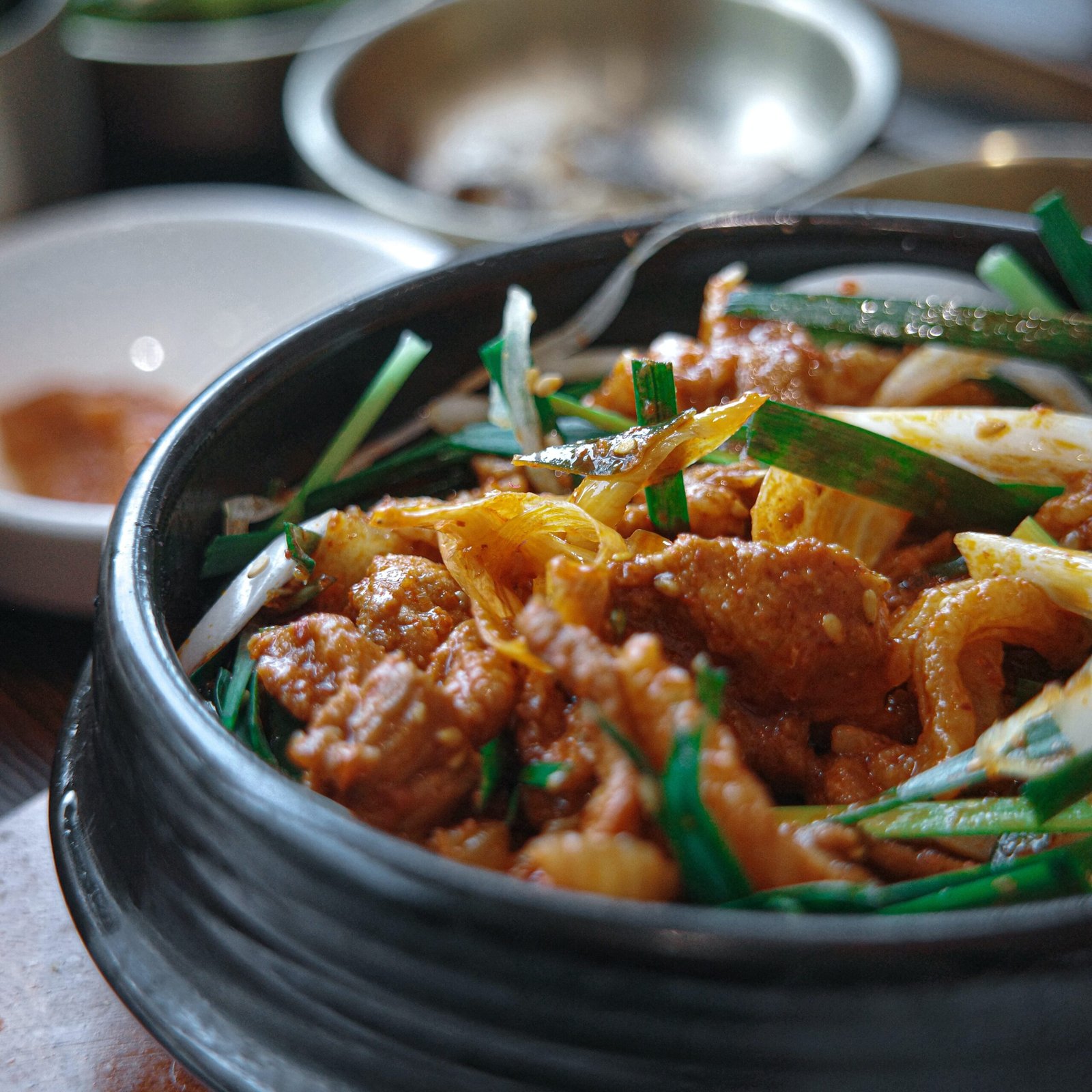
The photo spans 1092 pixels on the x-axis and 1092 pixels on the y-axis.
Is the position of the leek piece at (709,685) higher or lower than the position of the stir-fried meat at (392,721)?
higher

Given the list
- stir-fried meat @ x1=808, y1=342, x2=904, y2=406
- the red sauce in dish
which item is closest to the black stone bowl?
stir-fried meat @ x1=808, y1=342, x2=904, y2=406

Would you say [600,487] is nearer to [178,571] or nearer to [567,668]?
[567,668]

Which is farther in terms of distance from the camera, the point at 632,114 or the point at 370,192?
the point at 632,114

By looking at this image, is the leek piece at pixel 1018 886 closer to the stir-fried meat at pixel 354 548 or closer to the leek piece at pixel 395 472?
the stir-fried meat at pixel 354 548

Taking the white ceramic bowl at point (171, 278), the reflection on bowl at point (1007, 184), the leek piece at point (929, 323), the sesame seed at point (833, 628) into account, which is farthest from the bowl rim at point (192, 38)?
the sesame seed at point (833, 628)

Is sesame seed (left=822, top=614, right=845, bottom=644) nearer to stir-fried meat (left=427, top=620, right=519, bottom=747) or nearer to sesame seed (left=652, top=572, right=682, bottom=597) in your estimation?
sesame seed (left=652, top=572, right=682, bottom=597)


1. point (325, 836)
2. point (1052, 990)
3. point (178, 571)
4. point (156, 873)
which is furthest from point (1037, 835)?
point (178, 571)
